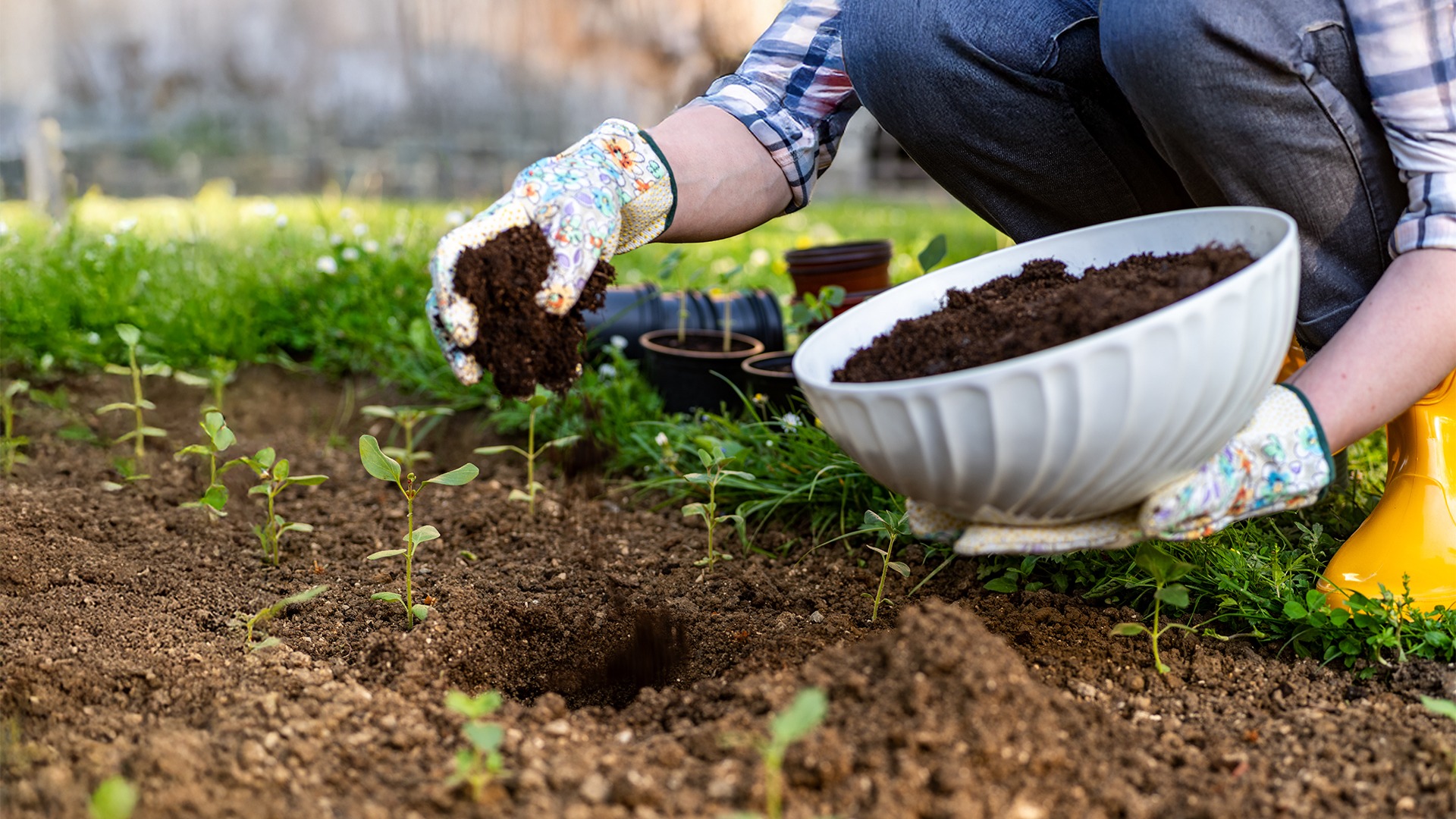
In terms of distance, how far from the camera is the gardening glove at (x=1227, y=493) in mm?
1034

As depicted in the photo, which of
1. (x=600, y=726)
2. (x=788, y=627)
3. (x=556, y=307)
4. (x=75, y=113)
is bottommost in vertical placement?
(x=75, y=113)

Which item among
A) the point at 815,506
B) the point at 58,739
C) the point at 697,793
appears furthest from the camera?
the point at 815,506

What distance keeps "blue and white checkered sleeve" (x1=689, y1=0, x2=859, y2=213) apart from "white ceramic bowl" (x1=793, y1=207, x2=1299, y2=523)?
51 centimetres

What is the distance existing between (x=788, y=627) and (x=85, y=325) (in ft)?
6.44

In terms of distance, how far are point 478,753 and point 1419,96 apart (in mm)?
1171

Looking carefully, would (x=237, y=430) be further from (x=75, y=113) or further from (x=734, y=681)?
(x=75, y=113)

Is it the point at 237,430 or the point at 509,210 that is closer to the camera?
the point at 509,210

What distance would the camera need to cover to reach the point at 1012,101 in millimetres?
1522

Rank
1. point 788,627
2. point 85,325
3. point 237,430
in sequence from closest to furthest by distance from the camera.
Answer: point 788,627 → point 237,430 → point 85,325

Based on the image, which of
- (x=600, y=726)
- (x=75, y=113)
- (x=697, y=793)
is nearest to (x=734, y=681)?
(x=600, y=726)

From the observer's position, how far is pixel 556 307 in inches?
47.1

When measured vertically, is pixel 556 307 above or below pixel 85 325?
above

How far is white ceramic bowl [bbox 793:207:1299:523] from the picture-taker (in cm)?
91

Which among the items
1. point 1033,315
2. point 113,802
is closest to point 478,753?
point 113,802
